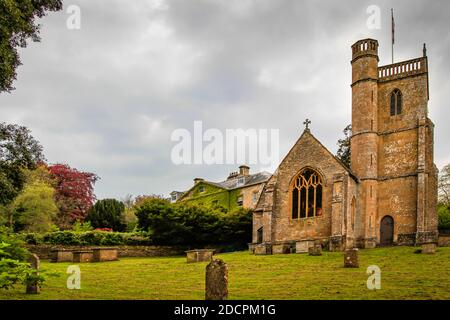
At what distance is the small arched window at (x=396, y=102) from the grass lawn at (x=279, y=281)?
14.6 m

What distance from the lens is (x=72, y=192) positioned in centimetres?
5825

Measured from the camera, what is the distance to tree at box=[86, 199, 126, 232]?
172 ft

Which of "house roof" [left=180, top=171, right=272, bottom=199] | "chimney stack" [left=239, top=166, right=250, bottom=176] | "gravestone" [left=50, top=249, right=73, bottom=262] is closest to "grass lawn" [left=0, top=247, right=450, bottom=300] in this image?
"gravestone" [left=50, top=249, right=73, bottom=262]

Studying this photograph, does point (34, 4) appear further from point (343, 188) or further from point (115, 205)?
point (115, 205)

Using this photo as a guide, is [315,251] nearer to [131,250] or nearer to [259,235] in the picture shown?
[259,235]

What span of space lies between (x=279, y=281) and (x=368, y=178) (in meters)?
21.2

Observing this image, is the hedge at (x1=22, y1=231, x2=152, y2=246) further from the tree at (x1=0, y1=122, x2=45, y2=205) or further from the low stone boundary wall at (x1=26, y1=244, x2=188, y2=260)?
the tree at (x1=0, y1=122, x2=45, y2=205)

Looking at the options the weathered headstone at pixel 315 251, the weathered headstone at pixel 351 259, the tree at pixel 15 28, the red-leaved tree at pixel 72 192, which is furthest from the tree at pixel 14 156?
the red-leaved tree at pixel 72 192

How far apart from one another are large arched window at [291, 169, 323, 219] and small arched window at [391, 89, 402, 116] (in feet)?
27.1

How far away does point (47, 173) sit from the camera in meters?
55.6

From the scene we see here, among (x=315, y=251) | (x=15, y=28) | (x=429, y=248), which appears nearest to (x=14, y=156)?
(x=15, y=28)

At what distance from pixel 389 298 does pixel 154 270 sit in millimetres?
13468

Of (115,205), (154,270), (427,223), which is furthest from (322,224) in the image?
(115,205)
